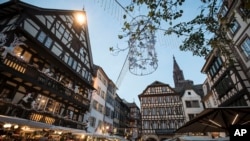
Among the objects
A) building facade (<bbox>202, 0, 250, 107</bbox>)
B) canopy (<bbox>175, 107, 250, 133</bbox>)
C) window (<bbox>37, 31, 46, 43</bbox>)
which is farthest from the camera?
building facade (<bbox>202, 0, 250, 107</bbox>)

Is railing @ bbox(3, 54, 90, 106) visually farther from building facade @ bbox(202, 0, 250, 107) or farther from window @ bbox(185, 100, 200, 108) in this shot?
window @ bbox(185, 100, 200, 108)

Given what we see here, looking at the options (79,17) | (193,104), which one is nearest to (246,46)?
(79,17)

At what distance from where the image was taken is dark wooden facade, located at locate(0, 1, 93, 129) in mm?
11094

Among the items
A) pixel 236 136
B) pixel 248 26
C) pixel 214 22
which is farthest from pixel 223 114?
pixel 248 26

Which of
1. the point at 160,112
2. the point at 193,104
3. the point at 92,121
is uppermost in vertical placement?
the point at 193,104

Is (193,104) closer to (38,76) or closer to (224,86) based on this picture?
(224,86)

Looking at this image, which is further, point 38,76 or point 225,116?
point 38,76

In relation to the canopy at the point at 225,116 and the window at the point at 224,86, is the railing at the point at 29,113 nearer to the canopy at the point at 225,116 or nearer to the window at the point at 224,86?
the canopy at the point at 225,116

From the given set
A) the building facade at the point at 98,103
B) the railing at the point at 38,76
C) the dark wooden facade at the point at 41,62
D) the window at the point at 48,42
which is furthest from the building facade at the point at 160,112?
the window at the point at 48,42

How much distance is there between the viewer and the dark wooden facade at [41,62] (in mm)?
11094

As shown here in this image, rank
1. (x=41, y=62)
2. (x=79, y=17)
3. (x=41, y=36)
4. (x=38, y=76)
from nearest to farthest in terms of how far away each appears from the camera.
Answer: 1. (x=38, y=76)
2. (x=41, y=36)
3. (x=41, y=62)
4. (x=79, y=17)

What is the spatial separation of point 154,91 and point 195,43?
3446 cm

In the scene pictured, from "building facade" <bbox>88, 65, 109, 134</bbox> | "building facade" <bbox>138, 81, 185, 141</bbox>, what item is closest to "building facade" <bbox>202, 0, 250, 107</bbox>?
"building facade" <bbox>88, 65, 109, 134</bbox>

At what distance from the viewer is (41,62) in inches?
566
